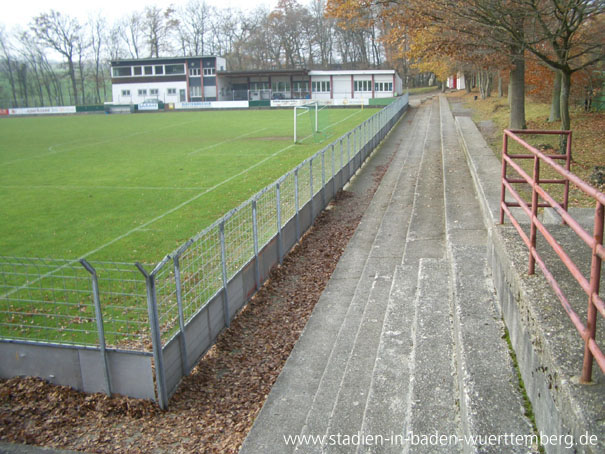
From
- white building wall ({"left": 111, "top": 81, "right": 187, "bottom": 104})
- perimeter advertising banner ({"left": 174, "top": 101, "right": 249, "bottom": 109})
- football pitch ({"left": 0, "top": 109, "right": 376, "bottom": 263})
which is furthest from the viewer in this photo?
white building wall ({"left": 111, "top": 81, "right": 187, "bottom": 104})

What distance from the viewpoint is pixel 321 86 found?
246 feet

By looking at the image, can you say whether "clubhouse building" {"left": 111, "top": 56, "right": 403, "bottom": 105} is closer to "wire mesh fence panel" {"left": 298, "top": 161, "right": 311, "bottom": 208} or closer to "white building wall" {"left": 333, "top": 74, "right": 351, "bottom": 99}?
"white building wall" {"left": 333, "top": 74, "right": 351, "bottom": 99}

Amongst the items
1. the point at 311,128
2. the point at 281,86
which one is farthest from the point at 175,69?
the point at 311,128

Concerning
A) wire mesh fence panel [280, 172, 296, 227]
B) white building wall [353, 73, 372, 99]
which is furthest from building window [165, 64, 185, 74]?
wire mesh fence panel [280, 172, 296, 227]

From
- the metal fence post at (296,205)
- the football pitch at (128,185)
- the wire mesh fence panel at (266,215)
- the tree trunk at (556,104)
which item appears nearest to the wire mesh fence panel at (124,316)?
the football pitch at (128,185)

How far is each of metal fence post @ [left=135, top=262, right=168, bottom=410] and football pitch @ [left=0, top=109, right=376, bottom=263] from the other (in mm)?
5191

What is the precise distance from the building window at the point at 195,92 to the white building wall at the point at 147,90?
3.48 ft

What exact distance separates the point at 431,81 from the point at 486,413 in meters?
110

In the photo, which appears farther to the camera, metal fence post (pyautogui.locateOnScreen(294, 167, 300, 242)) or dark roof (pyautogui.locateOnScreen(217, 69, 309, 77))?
dark roof (pyautogui.locateOnScreen(217, 69, 309, 77))

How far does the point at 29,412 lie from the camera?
582 cm

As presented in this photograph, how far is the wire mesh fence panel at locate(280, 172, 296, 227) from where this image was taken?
428 inches

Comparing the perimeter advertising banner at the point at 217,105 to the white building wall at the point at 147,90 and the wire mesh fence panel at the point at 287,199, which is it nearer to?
the white building wall at the point at 147,90

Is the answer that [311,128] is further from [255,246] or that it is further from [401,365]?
[401,365]

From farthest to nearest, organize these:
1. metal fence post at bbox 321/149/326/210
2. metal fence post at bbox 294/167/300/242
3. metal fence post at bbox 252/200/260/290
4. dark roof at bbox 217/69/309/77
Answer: dark roof at bbox 217/69/309/77 → metal fence post at bbox 321/149/326/210 → metal fence post at bbox 294/167/300/242 → metal fence post at bbox 252/200/260/290
